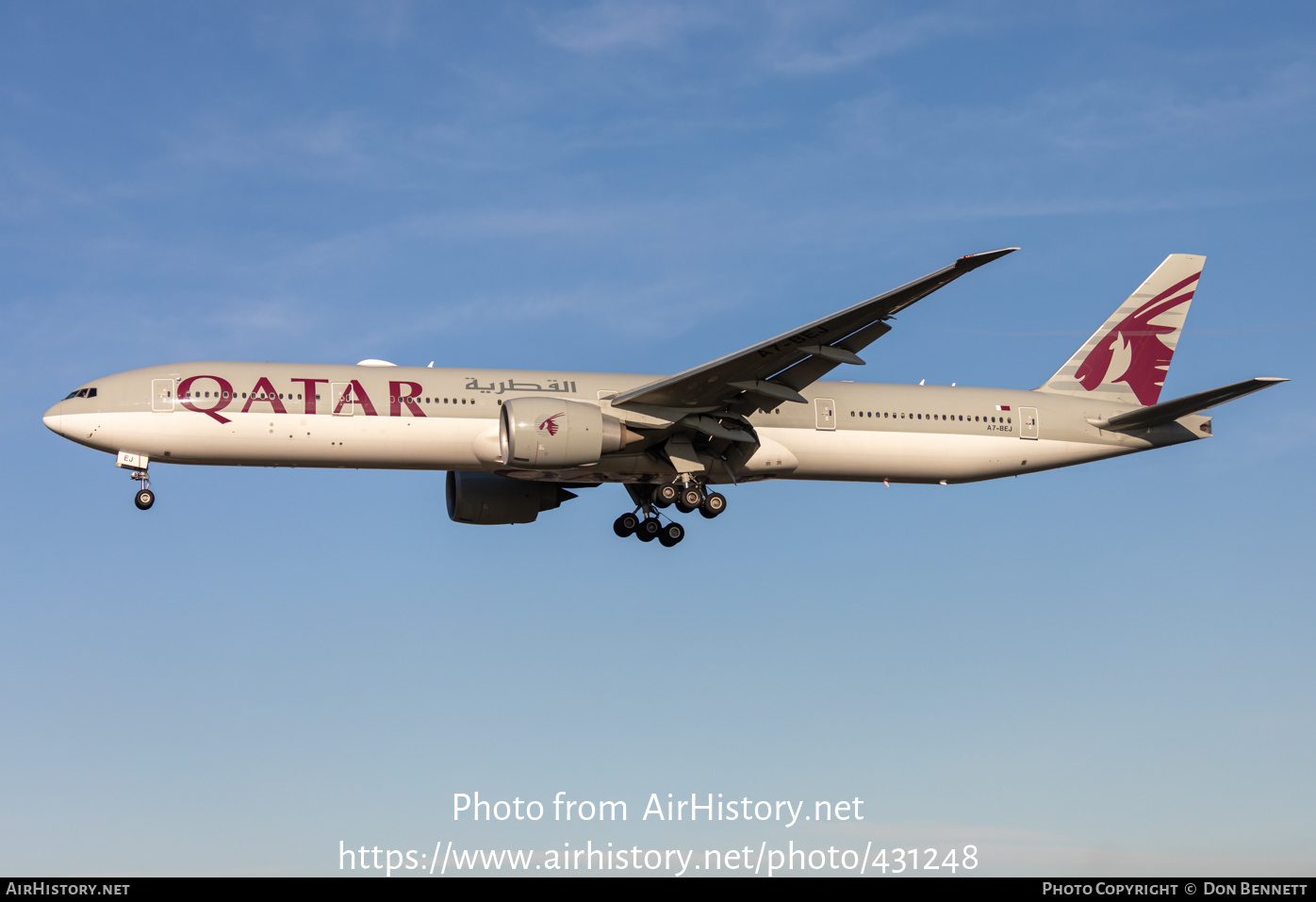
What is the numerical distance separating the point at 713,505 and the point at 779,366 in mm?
4488

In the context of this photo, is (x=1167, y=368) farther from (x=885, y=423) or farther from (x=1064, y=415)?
(x=885, y=423)

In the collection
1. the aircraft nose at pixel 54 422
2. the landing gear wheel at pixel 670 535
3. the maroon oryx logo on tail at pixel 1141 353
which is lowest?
the landing gear wheel at pixel 670 535

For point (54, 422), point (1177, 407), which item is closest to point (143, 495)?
point (54, 422)

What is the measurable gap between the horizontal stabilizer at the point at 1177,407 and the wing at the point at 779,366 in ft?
28.3

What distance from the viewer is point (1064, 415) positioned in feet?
122

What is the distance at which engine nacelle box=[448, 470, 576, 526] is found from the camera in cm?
3719

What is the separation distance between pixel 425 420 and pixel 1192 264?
23.6m

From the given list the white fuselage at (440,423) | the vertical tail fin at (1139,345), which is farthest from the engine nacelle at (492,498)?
the vertical tail fin at (1139,345)

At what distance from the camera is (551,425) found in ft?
103

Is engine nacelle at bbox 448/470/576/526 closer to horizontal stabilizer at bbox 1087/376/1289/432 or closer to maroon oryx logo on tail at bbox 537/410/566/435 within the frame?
maroon oryx logo on tail at bbox 537/410/566/435

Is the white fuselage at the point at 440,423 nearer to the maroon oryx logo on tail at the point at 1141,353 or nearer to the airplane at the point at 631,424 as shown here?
the airplane at the point at 631,424

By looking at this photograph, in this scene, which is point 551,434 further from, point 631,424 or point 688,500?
point 688,500

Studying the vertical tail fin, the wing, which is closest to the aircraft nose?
the wing

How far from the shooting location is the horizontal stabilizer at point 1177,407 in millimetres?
31531
